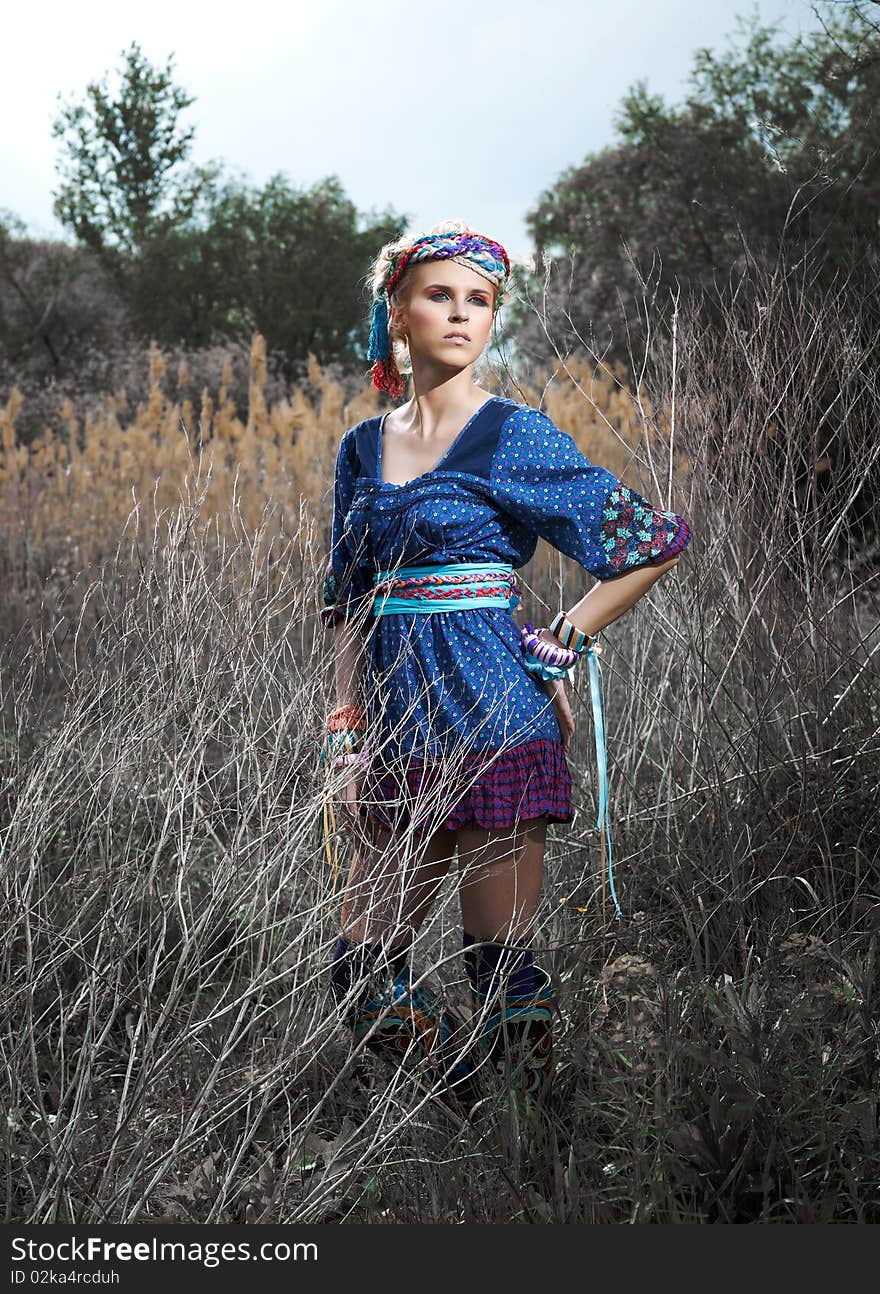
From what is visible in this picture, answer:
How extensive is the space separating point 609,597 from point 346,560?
0.54m

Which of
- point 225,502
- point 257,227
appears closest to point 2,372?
point 257,227

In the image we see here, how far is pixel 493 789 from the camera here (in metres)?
2.21

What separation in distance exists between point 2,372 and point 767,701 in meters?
17.8

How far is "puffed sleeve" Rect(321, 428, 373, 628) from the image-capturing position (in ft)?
7.87

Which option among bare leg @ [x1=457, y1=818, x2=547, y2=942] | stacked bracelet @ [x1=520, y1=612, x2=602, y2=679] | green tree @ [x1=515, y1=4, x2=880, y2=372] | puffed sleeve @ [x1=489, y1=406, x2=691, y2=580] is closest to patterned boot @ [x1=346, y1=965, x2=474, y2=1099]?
bare leg @ [x1=457, y1=818, x2=547, y2=942]

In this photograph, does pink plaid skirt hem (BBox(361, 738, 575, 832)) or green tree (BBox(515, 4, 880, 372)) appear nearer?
pink plaid skirt hem (BBox(361, 738, 575, 832))

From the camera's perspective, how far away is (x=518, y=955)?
7.43ft

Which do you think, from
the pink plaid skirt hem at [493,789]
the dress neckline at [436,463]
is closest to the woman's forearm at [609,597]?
the pink plaid skirt hem at [493,789]

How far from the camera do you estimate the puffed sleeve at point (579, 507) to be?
225 centimetres

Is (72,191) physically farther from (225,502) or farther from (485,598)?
(485,598)

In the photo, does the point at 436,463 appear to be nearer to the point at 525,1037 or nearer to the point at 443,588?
the point at 443,588

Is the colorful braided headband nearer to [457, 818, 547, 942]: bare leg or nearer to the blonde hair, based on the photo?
the blonde hair

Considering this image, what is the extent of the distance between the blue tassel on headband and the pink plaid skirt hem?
2.76ft

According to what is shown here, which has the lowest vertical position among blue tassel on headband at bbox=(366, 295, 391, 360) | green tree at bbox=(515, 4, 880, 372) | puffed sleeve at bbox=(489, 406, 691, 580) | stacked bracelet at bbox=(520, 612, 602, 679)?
stacked bracelet at bbox=(520, 612, 602, 679)
